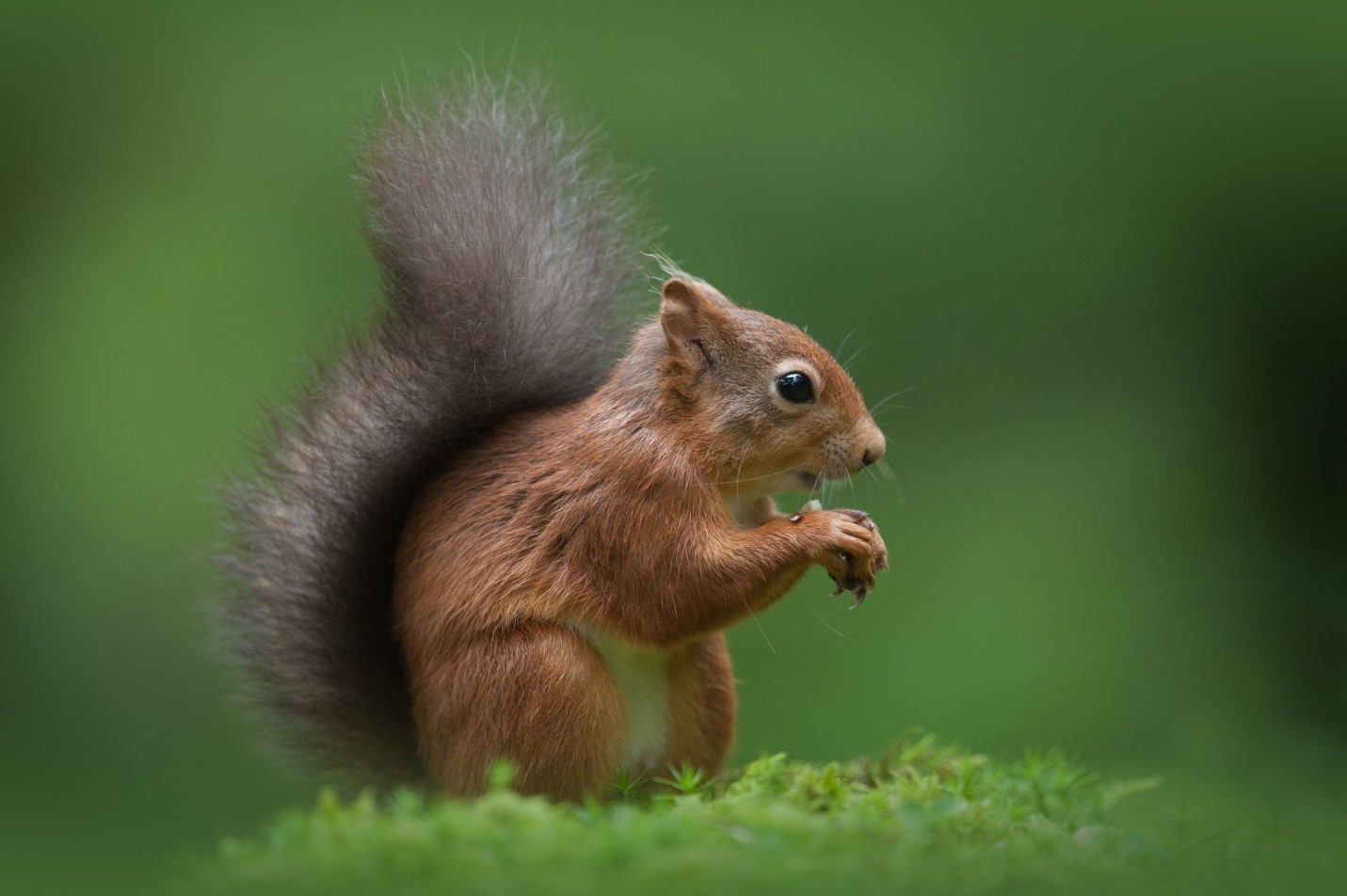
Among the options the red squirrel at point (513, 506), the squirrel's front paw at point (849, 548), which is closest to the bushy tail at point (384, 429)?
the red squirrel at point (513, 506)

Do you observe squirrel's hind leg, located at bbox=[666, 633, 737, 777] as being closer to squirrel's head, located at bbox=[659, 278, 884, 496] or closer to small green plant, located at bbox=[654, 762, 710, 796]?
small green plant, located at bbox=[654, 762, 710, 796]

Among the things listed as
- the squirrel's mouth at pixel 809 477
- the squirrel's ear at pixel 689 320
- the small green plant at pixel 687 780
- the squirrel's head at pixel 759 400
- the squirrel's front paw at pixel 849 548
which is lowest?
the small green plant at pixel 687 780

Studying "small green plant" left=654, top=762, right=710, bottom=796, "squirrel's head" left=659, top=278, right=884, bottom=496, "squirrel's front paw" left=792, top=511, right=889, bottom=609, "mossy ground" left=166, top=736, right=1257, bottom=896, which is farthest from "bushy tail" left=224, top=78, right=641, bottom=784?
"squirrel's front paw" left=792, top=511, right=889, bottom=609

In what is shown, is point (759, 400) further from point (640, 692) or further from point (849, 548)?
point (640, 692)

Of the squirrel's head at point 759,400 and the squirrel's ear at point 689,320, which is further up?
the squirrel's ear at point 689,320

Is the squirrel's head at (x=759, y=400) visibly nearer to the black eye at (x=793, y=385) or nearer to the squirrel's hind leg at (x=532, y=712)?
the black eye at (x=793, y=385)

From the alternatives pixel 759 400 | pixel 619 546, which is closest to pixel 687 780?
pixel 619 546

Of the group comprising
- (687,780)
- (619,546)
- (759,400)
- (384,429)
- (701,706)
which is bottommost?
(687,780)
